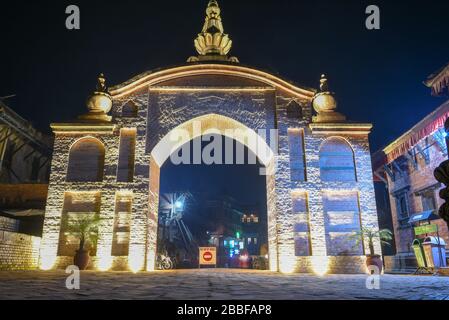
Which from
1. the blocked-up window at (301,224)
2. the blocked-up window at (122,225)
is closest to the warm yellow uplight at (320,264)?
the blocked-up window at (301,224)

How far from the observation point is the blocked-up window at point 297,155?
1506 cm

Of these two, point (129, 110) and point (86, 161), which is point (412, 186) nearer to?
point (129, 110)

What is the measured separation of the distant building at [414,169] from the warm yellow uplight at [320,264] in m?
6.23

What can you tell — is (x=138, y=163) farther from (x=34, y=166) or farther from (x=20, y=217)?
(x=34, y=166)

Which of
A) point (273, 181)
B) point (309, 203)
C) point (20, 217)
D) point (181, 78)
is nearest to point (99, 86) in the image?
point (181, 78)

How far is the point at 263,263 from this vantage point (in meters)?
23.3

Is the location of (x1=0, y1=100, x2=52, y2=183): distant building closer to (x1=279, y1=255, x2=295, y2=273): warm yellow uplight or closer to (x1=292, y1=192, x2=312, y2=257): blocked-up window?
(x1=292, y1=192, x2=312, y2=257): blocked-up window

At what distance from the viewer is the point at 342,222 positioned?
14.5m

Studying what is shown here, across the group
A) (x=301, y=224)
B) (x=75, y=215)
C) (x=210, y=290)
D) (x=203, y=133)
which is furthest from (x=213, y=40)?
(x=210, y=290)

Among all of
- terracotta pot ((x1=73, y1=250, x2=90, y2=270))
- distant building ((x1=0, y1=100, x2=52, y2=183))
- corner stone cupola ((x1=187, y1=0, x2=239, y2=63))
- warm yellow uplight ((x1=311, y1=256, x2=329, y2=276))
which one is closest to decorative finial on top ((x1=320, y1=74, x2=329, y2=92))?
corner stone cupola ((x1=187, y1=0, x2=239, y2=63))

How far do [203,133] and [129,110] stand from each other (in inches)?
140

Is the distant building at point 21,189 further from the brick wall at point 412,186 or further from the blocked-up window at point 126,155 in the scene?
the brick wall at point 412,186

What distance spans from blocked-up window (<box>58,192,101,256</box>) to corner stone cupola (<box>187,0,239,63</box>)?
8.53 metres
